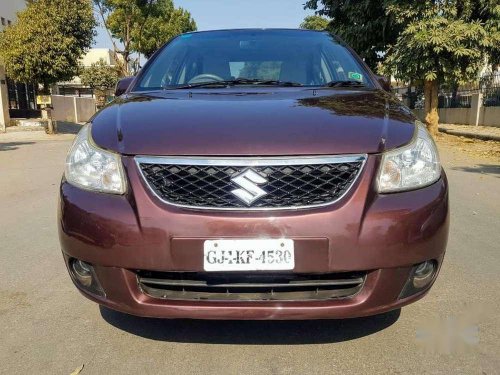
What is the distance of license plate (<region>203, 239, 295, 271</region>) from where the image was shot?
6.65ft

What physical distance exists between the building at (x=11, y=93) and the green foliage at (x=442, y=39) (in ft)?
50.6

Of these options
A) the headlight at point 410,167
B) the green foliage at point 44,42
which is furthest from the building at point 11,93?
the headlight at point 410,167

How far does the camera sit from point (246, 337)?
8.32 feet

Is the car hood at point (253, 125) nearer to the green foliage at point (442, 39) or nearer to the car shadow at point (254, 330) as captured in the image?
the car shadow at point (254, 330)

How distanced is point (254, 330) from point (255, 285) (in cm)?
57

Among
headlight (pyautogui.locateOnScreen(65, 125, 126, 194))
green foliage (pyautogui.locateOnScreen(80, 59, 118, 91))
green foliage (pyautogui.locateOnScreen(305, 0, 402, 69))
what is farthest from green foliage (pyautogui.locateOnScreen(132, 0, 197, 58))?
headlight (pyautogui.locateOnScreen(65, 125, 126, 194))

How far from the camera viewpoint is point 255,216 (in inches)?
80.4

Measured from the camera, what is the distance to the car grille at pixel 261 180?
210 cm

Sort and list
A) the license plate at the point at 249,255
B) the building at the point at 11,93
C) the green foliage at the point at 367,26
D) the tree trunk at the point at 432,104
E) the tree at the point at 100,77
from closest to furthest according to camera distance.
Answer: the license plate at the point at 249,255, the tree trunk at the point at 432,104, the green foliage at the point at 367,26, the building at the point at 11,93, the tree at the point at 100,77

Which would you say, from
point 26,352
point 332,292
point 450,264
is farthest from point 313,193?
point 450,264

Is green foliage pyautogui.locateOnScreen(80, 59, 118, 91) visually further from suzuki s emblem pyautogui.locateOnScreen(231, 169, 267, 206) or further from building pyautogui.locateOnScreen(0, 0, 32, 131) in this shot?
suzuki s emblem pyautogui.locateOnScreen(231, 169, 267, 206)

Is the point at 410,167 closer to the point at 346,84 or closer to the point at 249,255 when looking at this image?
the point at 249,255

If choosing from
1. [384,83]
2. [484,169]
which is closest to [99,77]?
[484,169]

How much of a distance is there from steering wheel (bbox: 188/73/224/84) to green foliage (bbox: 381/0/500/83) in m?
11.5
